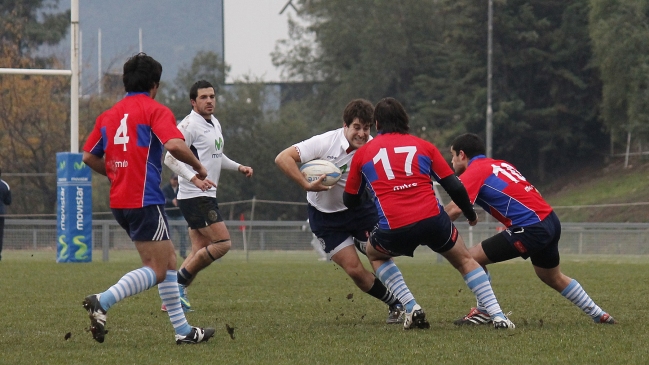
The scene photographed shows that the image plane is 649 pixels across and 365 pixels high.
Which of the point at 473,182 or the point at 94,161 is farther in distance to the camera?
the point at 473,182

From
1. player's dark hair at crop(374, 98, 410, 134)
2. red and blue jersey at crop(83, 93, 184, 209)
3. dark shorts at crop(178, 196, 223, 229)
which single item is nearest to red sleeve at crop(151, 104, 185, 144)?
red and blue jersey at crop(83, 93, 184, 209)

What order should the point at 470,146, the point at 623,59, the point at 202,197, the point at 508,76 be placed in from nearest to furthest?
the point at 470,146 < the point at 202,197 < the point at 623,59 < the point at 508,76

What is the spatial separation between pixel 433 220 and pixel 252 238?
15.2 metres

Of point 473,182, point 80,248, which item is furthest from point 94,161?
point 80,248

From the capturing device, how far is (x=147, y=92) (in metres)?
6.69

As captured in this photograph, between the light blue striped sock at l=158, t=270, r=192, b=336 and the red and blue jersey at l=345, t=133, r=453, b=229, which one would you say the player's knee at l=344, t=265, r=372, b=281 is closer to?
the red and blue jersey at l=345, t=133, r=453, b=229

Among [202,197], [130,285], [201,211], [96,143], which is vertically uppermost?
[96,143]

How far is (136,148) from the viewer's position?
257 inches

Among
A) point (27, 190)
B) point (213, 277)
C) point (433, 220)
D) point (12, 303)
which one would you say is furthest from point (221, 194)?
point (433, 220)

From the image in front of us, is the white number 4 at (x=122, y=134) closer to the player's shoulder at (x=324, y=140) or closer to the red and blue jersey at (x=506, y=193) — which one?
the player's shoulder at (x=324, y=140)

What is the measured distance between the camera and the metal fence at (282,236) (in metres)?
21.0

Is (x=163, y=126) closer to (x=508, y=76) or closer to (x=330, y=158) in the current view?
(x=330, y=158)

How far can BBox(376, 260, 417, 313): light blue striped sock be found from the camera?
7672 mm

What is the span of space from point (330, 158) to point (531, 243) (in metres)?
1.79
